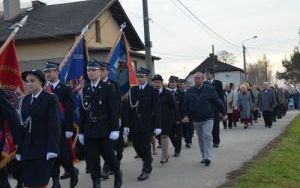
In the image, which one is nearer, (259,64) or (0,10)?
(0,10)

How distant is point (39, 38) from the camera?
32.7m

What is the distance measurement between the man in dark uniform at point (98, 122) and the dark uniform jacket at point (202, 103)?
3.35 meters

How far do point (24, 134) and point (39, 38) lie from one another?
26260 millimetres

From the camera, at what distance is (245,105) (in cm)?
2272

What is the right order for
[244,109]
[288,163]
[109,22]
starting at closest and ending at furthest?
[288,163] → [244,109] → [109,22]

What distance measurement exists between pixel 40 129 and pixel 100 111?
→ 2.03m

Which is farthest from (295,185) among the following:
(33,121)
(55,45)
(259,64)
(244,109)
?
(259,64)

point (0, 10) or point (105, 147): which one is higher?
point (0, 10)

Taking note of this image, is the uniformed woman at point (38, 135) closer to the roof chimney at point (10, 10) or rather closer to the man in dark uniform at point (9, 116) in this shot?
the man in dark uniform at point (9, 116)

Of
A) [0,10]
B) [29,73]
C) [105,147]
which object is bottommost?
[105,147]

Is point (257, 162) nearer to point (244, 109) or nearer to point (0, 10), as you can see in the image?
point (244, 109)

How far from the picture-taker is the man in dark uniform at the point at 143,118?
34.3 ft

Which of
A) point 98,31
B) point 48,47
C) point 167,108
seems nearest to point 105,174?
point 167,108

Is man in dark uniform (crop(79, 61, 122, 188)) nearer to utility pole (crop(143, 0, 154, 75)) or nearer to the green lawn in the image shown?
the green lawn
